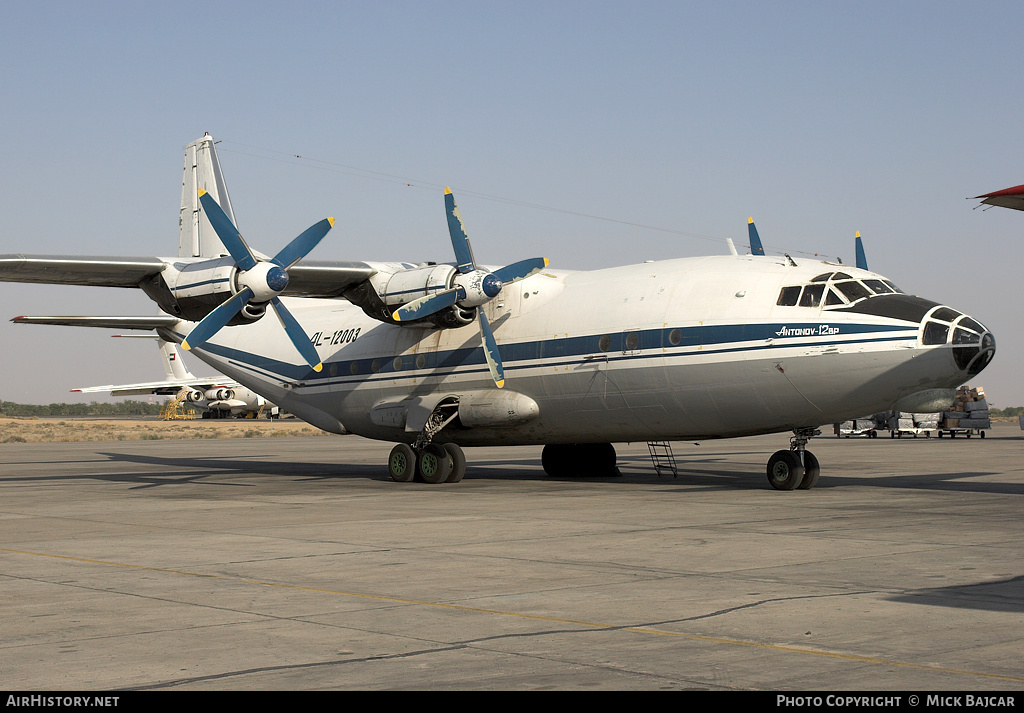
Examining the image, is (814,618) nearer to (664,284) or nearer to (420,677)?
(420,677)

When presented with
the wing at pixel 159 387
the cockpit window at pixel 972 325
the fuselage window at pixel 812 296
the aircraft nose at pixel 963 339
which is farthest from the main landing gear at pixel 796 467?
the wing at pixel 159 387

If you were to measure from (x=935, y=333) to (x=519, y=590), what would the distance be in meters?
11.4

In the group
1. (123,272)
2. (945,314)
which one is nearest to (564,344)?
(945,314)

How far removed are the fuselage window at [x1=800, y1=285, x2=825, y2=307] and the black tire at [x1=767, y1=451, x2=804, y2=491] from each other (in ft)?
9.61

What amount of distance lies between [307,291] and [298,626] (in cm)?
1764

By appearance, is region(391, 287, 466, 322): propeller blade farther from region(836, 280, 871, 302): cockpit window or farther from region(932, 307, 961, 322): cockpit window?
region(932, 307, 961, 322): cockpit window

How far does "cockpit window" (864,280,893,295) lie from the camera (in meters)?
19.2

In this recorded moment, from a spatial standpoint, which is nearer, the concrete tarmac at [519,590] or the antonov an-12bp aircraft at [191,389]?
the concrete tarmac at [519,590]

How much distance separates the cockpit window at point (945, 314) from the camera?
59.2 ft

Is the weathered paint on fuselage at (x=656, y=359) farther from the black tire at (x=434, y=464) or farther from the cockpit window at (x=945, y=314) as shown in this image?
the black tire at (x=434, y=464)

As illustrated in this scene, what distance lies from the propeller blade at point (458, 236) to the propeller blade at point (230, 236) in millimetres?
4463

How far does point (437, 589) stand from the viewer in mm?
9562

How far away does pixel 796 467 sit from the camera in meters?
19.9

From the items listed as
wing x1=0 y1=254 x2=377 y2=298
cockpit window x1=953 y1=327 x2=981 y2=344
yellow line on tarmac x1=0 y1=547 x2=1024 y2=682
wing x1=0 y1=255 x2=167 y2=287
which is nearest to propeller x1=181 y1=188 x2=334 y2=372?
wing x1=0 y1=254 x2=377 y2=298
